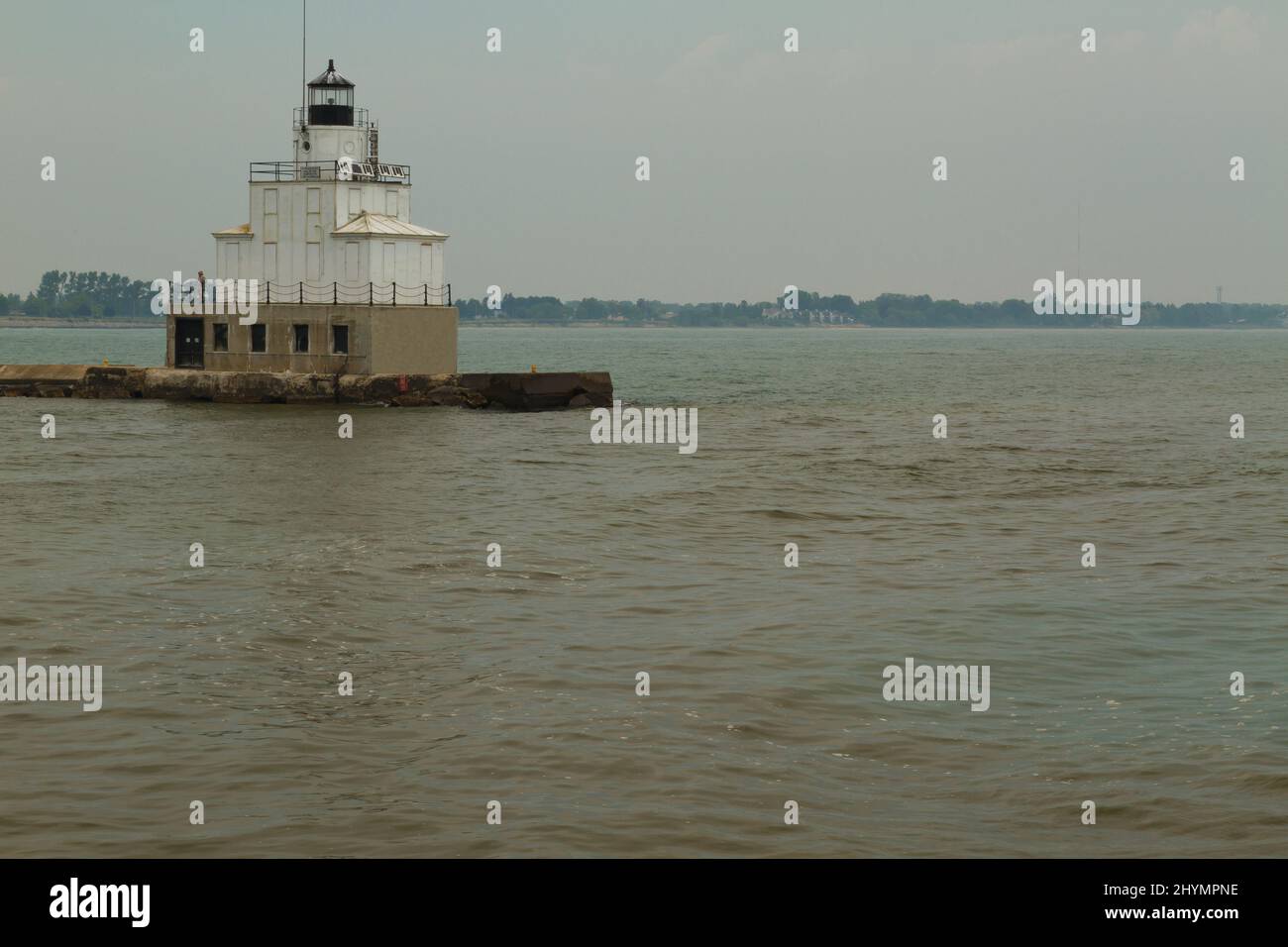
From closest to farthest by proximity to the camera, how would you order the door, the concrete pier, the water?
the water
the concrete pier
the door

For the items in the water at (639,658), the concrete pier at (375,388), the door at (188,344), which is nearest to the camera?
the water at (639,658)

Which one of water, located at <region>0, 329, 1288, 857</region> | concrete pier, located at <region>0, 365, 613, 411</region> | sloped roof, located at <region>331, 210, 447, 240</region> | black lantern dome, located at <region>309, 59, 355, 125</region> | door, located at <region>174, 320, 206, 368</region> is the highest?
black lantern dome, located at <region>309, 59, 355, 125</region>

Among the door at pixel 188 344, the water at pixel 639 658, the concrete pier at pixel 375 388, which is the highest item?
the door at pixel 188 344

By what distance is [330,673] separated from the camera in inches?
662

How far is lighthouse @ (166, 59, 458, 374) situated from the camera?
60.2 meters

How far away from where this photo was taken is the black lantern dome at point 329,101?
6112 centimetres

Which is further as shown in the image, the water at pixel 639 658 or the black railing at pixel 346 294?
the black railing at pixel 346 294

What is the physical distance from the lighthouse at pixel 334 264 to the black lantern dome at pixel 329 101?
0.04m

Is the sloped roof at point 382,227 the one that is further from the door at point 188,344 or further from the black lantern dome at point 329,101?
the door at point 188,344

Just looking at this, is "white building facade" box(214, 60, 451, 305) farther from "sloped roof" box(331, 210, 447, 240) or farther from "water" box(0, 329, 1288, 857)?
"water" box(0, 329, 1288, 857)

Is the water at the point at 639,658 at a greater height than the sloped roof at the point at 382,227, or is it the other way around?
the sloped roof at the point at 382,227

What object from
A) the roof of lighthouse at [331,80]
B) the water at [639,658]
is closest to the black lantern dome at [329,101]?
the roof of lighthouse at [331,80]

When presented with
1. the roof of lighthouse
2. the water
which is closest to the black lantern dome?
the roof of lighthouse

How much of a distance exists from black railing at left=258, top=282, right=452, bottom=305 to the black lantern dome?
20.6 feet
